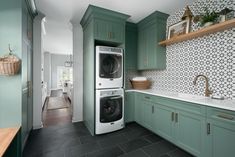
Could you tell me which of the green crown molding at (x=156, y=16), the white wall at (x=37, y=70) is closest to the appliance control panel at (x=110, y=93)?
the white wall at (x=37, y=70)

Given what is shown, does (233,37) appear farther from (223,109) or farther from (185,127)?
(185,127)

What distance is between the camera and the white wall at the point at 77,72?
3.20m

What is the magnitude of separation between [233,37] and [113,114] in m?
2.40

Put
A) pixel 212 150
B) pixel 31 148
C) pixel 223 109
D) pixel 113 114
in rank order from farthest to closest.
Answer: pixel 113 114, pixel 31 148, pixel 212 150, pixel 223 109

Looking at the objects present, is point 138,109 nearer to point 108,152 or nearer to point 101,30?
point 108,152

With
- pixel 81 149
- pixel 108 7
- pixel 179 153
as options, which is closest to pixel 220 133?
pixel 179 153

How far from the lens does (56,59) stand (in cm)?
877

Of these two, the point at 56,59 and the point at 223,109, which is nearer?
the point at 223,109

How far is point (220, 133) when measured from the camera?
1.48m

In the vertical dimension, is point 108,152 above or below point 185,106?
below

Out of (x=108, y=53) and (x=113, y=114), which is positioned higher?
(x=108, y=53)

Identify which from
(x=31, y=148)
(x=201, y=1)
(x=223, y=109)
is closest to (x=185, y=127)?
(x=223, y=109)

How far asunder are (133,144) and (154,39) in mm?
2255

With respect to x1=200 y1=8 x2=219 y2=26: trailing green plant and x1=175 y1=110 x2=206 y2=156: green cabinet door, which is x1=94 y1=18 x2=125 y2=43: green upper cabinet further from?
x1=175 y1=110 x2=206 y2=156: green cabinet door
